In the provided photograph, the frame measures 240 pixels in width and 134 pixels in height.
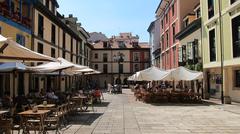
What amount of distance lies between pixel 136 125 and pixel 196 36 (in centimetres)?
2039

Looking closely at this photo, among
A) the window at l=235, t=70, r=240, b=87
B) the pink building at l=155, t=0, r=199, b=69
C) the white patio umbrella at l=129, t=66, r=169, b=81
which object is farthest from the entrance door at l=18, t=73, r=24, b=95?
the pink building at l=155, t=0, r=199, b=69

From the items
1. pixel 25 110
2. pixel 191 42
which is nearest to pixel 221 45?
pixel 191 42

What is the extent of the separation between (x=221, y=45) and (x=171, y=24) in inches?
816

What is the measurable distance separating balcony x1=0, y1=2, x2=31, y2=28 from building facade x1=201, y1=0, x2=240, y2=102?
43.8ft

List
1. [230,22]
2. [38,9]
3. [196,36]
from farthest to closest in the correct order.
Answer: [196,36] < [38,9] < [230,22]

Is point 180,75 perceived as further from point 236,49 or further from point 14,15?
point 14,15

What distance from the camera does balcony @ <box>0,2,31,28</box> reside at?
21.5 metres

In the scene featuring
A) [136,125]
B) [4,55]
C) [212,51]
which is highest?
[212,51]

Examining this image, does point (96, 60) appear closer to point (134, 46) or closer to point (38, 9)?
point (134, 46)

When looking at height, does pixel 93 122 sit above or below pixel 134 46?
below

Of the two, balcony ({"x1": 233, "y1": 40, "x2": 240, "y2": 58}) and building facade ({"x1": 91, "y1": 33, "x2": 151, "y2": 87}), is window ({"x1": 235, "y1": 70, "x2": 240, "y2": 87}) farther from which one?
building facade ({"x1": 91, "y1": 33, "x2": 151, "y2": 87})

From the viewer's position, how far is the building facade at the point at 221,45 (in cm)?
2280

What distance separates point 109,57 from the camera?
276 feet

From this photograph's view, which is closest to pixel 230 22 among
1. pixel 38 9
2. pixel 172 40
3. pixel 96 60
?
pixel 38 9
